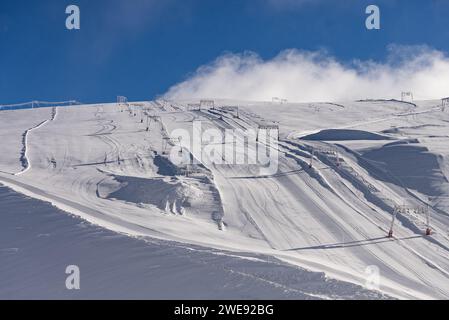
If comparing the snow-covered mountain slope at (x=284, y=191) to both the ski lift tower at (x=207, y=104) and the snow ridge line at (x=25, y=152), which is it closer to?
the snow ridge line at (x=25, y=152)

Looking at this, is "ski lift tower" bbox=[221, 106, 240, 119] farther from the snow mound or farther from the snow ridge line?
the snow ridge line

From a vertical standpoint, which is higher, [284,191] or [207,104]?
[207,104]

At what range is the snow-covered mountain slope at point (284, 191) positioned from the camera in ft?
50.5

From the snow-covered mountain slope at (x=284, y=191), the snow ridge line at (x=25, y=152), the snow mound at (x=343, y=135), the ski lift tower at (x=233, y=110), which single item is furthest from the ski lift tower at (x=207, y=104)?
the snow mound at (x=343, y=135)

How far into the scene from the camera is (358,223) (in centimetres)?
1812

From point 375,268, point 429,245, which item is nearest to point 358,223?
point 429,245

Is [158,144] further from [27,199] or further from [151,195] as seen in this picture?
[27,199]

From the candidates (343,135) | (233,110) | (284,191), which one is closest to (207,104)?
(233,110)

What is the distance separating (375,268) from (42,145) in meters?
21.3

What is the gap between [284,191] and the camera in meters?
21.1

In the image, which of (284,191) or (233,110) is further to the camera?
(233,110)

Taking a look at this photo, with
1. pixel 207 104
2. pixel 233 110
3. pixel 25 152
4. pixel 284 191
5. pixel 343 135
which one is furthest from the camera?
pixel 207 104

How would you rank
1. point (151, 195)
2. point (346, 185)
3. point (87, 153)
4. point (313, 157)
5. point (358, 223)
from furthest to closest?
1. point (87, 153)
2. point (313, 157)
3. point (346, 185)
4. point (151, 195)
5. point (358, 223)

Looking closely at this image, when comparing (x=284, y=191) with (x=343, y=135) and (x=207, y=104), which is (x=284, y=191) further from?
(x=207, y=104)
